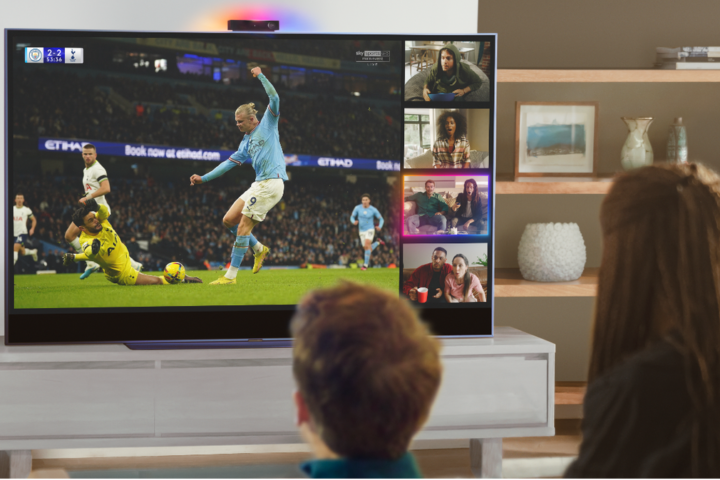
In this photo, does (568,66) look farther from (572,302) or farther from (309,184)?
(309,184)

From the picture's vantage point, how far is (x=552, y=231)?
3.21 meters

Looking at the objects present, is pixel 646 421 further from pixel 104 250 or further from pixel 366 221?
pixel 104 250

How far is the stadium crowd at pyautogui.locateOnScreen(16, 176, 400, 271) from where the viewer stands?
2.73 metres

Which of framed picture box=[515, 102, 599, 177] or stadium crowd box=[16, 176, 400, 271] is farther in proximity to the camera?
framed picture box=[515, 102, 599, 177]

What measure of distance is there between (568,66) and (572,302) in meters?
1.30

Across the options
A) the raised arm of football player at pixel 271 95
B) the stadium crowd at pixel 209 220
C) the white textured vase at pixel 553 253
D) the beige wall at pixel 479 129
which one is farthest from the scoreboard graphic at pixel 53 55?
the white textured vase at pixel 553 253

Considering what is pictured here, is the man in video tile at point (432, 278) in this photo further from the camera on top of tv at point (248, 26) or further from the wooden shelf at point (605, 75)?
the camera on top of tv at point (248, 26)

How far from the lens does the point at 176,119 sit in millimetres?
2734

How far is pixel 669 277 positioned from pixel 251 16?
8.23ft

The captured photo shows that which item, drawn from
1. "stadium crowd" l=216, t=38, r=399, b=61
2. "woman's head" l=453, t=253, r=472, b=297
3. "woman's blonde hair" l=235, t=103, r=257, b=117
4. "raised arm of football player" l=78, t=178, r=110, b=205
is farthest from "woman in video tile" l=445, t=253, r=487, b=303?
"raised arm of football player" l=78, t=178, r=110, b=205

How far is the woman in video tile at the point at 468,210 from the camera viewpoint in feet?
9.47

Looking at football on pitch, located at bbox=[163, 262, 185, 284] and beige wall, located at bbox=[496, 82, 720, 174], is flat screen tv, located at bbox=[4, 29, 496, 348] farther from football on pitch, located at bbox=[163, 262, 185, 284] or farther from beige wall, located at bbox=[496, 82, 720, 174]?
beige wall, located at bbox=[496, 82, 720, 174]

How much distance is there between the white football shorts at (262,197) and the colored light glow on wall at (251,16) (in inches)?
29.3

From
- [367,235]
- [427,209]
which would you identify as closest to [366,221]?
[367,235]
